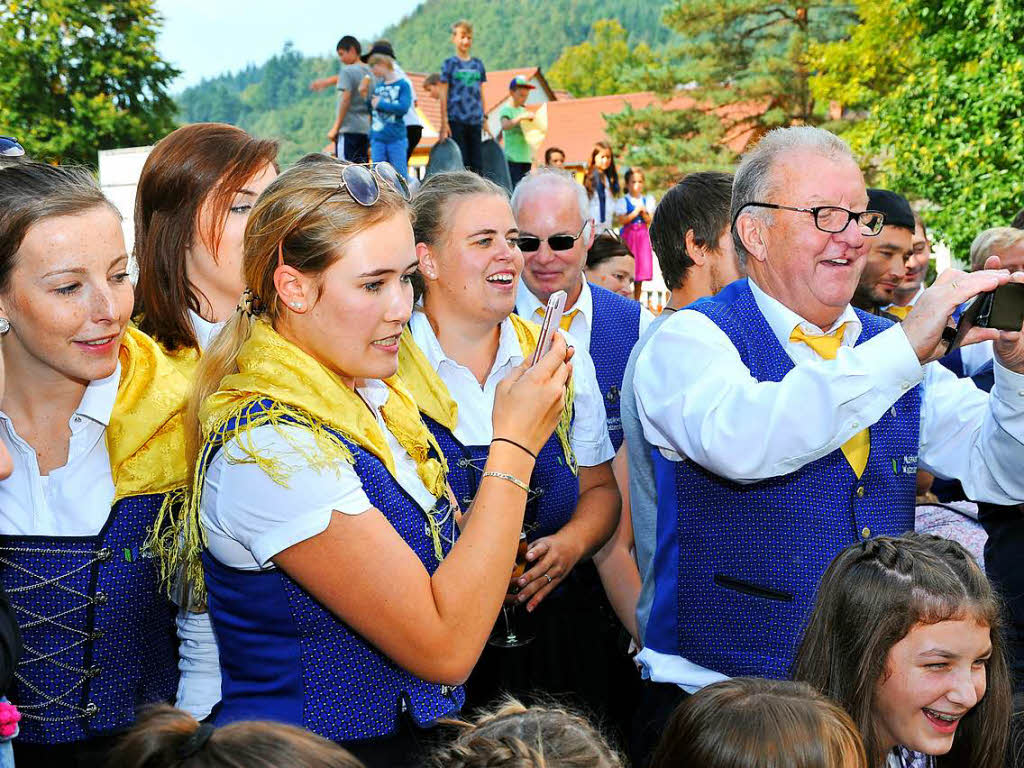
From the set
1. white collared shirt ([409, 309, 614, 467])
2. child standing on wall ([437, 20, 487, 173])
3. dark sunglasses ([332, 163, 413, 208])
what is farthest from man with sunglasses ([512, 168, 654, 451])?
child standing on wall ([437, 20, 487, 173])

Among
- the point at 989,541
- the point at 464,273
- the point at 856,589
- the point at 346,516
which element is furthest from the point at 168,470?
the point at 989,541

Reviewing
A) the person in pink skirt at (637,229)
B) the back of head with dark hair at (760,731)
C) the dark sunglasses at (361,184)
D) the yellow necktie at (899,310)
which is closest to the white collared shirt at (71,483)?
the dark sunglasses at (361,184)

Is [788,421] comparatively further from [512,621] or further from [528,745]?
[512,621]

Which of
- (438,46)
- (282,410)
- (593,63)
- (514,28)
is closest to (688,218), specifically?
(282,410)

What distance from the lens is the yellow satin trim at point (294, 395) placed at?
1875 mm

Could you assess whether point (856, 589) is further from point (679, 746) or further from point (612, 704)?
point (612, 704)

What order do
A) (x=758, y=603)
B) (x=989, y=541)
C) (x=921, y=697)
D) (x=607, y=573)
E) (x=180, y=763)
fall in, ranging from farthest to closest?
(x=607, y=573), (x=989, y=541), (x=758, y=603), (x=921, y=697), (x=180, y=763)

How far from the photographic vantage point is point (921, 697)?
2.14 meters

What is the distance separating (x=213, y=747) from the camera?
1.30 meters

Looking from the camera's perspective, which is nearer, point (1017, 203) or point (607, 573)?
point (607, 573)

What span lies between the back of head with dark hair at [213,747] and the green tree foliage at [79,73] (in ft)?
92.8

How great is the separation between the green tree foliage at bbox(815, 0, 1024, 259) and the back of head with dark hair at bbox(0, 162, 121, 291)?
13322mm

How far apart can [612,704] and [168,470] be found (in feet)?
5.06

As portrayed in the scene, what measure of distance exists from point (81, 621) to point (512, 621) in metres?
1.20
